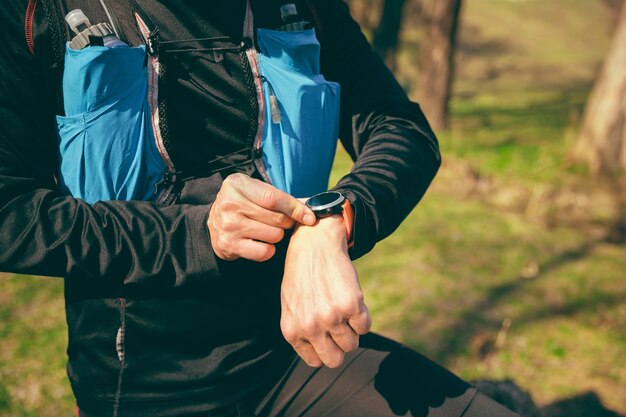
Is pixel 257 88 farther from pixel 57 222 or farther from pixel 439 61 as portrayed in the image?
pixel 439 61

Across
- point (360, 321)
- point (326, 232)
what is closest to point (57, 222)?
point (326, 232)

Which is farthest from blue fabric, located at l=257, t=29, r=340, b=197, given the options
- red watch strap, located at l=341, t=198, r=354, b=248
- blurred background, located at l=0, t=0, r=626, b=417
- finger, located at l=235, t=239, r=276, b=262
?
blurred background, located at l=0, t=0, r=626, b=417

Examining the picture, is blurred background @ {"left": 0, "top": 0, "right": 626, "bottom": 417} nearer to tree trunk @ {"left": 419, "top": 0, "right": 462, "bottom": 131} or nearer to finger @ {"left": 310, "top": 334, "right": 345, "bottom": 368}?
tree trunk @ {"left": 419, "top": 0, "right": 462, "bottom": 131}

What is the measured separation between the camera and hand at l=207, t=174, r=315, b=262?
127 cm

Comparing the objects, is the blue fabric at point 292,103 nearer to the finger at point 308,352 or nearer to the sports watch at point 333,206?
the sports watch at point 333,206

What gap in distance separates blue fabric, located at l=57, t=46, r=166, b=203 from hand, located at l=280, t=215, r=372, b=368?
1.58 ft

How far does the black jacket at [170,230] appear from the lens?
1.30 m

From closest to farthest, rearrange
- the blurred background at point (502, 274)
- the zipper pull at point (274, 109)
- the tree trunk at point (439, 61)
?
the zipper pull at point (274, 109)
the blurred background at point (502, 274)
the tree trunk at point (439, 61)

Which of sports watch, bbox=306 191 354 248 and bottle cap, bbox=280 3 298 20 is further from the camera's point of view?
bottle cap, bbox=280 3 298 20

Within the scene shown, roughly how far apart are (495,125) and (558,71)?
937cm

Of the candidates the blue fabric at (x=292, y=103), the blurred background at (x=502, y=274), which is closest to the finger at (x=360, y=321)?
the blue fabric at (x=292, y=103)

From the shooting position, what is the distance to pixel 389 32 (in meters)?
11.8

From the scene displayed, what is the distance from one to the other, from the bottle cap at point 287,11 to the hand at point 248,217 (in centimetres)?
63

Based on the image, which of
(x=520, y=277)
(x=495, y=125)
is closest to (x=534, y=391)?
(x=520, y=277)
